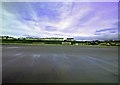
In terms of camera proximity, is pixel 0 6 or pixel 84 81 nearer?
pixel 84 81

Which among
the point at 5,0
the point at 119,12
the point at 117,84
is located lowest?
the point at 117,84

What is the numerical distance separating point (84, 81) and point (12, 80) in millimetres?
1967

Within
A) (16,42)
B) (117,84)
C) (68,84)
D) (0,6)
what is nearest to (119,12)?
(117,84)

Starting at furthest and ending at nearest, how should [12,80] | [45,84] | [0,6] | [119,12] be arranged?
[0,6]
[119,12]
[12,80]
[45,84]

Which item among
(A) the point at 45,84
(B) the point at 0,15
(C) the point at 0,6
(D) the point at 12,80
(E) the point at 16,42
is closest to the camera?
(A) the point at 45,84

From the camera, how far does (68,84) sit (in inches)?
195

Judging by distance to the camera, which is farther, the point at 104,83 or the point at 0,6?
the point at 0,6

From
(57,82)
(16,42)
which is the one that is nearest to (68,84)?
(57,82)

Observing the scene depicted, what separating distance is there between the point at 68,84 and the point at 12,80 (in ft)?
4.98

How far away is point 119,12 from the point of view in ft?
20.7

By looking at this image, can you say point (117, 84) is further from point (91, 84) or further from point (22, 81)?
point (22, 81)

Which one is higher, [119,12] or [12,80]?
[119,12]

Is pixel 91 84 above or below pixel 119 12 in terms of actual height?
below

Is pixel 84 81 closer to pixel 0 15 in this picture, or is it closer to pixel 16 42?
pixel 0 15
